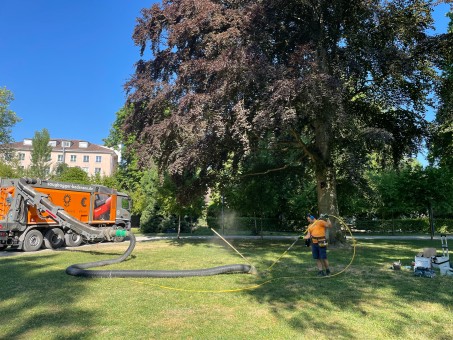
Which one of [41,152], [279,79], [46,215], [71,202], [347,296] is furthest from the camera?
[41,152]

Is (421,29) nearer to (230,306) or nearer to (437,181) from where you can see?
(437,181)

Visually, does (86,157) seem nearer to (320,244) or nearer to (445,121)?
(445,121)

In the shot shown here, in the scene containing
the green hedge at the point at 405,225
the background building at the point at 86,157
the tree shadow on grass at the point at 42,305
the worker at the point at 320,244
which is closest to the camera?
the tree shadow on grass at the point at 42,305

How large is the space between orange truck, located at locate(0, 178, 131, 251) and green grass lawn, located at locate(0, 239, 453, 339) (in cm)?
448

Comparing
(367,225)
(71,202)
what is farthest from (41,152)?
(367,225)

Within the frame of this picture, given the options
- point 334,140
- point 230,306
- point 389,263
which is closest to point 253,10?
point 334,140

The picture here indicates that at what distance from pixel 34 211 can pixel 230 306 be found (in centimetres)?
1354

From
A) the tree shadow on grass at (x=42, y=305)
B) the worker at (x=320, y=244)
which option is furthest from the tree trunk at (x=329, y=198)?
the tree shadow on grass at (x=42, y=305)

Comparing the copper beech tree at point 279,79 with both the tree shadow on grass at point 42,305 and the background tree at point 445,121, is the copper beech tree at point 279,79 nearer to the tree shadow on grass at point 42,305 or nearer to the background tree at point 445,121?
the background tree at point 445,121

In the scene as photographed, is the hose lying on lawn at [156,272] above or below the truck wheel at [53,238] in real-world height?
below

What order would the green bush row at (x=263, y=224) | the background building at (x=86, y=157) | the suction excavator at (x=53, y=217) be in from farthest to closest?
1. the background building at (x=86, y=157)
2. the green bush row at (x=263, y=224)
3. the suction excavator at (x=53, y=217)

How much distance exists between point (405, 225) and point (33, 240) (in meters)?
31.7

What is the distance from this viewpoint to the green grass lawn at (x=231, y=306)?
5344 mm

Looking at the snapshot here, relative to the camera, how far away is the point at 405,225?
115 ft
